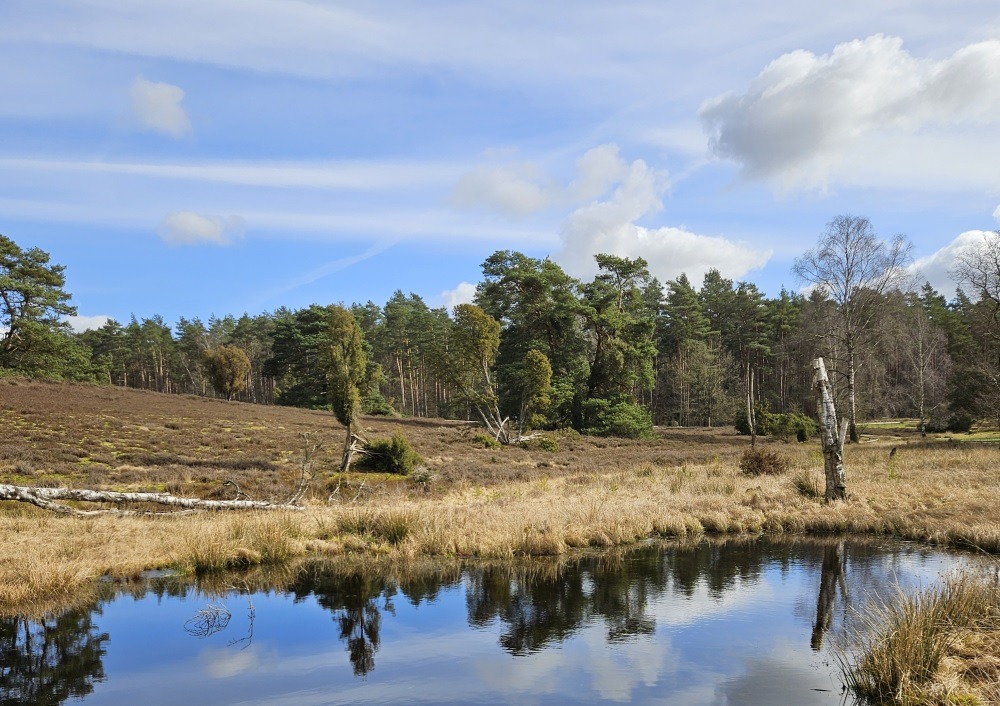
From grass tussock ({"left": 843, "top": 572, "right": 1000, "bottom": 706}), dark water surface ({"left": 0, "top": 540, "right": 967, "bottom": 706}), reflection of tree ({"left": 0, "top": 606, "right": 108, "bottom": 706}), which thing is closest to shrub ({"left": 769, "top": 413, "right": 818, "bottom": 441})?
dark water surface ({"left": 0, "top": 540, "right": 967, "bottom": 706})

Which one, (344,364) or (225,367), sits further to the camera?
(225,367)

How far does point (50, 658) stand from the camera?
8.13 meters

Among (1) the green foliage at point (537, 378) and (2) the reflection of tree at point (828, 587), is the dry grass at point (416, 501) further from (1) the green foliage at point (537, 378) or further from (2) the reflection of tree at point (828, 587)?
(1) the green foliage at point (537, 378)

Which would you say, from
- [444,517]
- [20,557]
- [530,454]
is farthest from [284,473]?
[530,454]

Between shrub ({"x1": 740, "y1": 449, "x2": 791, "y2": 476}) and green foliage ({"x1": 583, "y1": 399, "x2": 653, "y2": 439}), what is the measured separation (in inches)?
1030

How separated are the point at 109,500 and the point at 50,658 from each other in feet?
28.8

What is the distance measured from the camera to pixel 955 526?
13.5m

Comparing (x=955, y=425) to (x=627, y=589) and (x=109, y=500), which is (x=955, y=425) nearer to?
(x=627, y=589)

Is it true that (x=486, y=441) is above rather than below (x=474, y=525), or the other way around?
above

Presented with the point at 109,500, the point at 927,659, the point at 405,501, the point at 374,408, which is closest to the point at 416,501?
the point at 405,501

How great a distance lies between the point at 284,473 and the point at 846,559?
17.8 meters

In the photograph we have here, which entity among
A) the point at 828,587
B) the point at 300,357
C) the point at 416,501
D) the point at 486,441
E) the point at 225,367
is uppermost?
the point at 300,357

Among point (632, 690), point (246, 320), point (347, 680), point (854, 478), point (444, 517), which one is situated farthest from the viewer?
point (246, 320)

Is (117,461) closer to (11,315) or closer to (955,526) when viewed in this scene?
(955,526)
